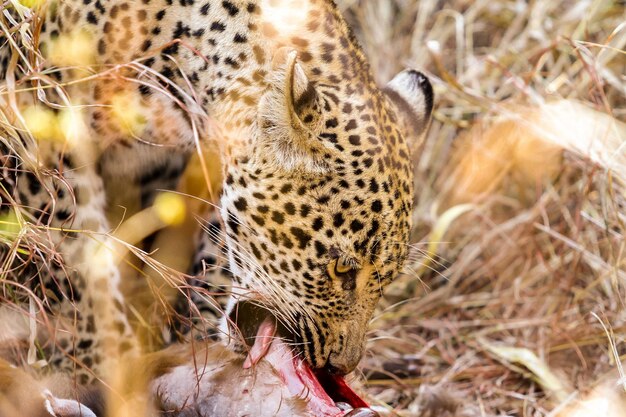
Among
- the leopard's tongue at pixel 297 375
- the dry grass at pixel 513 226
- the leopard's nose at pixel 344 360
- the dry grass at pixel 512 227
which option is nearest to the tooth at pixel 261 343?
the leopard's tongue at pixel 297 375

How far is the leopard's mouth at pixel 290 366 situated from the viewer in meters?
3.23

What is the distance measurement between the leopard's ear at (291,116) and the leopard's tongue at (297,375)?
619 mm

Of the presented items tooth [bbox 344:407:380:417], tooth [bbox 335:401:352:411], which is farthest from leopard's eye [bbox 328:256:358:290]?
tooth [bbox 344:407:380:417]

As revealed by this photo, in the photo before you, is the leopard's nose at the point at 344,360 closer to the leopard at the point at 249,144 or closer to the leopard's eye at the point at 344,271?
the leopard at the point at 249,144

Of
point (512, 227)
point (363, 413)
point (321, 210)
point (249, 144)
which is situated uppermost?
point (249, 144)

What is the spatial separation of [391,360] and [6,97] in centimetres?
204

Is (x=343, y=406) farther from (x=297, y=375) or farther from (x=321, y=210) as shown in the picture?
(x=321, y=210)

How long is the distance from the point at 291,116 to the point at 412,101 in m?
0.83

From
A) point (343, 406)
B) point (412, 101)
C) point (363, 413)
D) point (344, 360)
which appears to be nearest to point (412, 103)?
point (412, 101)

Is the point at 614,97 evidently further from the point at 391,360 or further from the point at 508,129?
the point at 391,360

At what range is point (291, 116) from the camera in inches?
128

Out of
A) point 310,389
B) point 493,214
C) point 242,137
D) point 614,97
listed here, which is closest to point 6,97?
point 242,137

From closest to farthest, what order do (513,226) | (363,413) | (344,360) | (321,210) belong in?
(363,413) < (321,210) < (344,360) < (513,226)

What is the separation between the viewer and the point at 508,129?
5.28m
